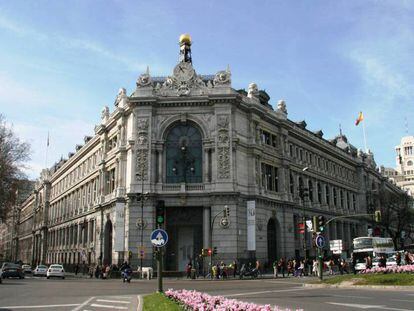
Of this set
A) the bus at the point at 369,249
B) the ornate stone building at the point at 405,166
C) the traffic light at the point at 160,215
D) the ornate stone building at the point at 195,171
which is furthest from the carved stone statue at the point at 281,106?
the ornate stone building at the point at 405,166

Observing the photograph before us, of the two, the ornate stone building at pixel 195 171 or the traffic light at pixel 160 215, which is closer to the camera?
the traffic light at pixel 160 215

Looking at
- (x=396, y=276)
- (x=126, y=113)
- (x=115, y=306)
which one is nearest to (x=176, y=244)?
(x=126, y=113)

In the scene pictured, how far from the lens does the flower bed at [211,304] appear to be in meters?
9.55

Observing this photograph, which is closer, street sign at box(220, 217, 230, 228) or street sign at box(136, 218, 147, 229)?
street sign at box(220, 217, 230, 228)

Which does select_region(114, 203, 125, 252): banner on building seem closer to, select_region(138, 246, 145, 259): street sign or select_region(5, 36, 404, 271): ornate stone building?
select_region(5, 36, 404, 271): ornate stone building

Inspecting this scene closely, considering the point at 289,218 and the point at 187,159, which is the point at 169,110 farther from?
the point at 289,218

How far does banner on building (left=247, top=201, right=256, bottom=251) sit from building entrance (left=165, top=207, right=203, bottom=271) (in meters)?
5.00

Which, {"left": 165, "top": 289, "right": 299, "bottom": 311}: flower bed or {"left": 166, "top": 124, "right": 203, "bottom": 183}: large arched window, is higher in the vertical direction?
{"left": 166, "top": 124, "right": 203, "bottom": 183}: large arched window

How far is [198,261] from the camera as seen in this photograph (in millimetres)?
45281

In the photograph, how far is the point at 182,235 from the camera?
4719 cm

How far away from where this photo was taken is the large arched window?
47.5 metres

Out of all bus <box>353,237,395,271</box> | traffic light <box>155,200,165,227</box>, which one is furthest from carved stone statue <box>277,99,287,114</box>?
traffic light <box>155,200,165,227</box>

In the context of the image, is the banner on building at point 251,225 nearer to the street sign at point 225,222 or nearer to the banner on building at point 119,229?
the street sign at point 225,222

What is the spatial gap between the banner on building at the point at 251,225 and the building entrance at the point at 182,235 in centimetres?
500
